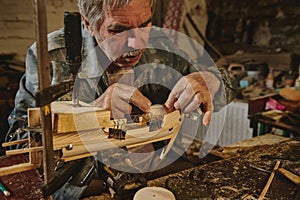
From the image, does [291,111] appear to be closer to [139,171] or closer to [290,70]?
[290,70]

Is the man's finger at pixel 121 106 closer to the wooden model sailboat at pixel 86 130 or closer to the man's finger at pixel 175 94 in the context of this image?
the wooden model sailboat at pixel 86 130

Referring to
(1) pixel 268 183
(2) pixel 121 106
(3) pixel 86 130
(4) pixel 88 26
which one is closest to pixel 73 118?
(3) pixel 86 130

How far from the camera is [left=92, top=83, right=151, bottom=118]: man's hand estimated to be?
908 millimetres

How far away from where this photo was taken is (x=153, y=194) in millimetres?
999

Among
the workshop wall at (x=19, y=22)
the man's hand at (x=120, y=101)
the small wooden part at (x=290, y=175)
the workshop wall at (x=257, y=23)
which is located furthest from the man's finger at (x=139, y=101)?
the workshop wall at (x=257, y=23)

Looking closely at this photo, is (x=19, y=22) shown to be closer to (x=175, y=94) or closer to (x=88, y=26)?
(x=88, y=26)

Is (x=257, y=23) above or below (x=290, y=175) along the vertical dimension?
above

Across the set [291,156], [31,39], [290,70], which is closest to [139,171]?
[291,156]

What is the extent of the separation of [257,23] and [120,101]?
10.9 ft

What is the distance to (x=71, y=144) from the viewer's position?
32.9 inches

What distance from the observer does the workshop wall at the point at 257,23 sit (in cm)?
348

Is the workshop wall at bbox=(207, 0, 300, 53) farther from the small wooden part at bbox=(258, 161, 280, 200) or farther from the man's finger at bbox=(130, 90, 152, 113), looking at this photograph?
the man's finger at bbox=(130, 90, 152, 113)

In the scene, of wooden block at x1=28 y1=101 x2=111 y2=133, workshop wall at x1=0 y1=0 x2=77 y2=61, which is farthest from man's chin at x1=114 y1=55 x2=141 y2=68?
workshop wall at x1=0 y1=0 x2=77 y2=61

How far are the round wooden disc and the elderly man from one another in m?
0.27
